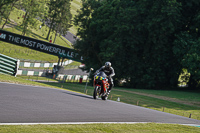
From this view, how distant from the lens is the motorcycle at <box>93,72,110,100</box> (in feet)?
49.1

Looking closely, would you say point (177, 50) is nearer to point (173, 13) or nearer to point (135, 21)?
point (173, 13)

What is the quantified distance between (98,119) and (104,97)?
7186 millimetres

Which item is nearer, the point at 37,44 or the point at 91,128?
the point at 91,128

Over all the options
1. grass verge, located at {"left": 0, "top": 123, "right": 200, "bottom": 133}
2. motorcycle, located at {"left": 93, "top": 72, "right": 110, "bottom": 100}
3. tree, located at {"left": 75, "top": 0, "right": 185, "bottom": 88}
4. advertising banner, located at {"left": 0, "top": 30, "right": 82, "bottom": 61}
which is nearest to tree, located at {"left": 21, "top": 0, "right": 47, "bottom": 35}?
advertising banner, located at {"left": 0, "top": 30, "right": 82, "bottom": 61}

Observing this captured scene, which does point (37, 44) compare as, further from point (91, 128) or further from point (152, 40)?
point (91, 128)

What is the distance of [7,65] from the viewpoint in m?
22.3

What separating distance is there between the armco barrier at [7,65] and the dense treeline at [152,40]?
61.1ft

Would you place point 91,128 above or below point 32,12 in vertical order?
below

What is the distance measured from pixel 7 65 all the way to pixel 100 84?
10091mm

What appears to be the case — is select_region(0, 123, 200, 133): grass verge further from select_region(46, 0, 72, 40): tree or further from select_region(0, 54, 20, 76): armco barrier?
select_region(46, 0, 72, 40): tree

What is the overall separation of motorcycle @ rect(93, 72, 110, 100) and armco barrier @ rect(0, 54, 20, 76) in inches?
387

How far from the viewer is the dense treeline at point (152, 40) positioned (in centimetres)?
3650

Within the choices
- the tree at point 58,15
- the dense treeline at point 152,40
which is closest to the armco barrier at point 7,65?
the dense treeline at point 152,40

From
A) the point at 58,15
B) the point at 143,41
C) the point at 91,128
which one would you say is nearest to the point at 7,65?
the point at 91,128
